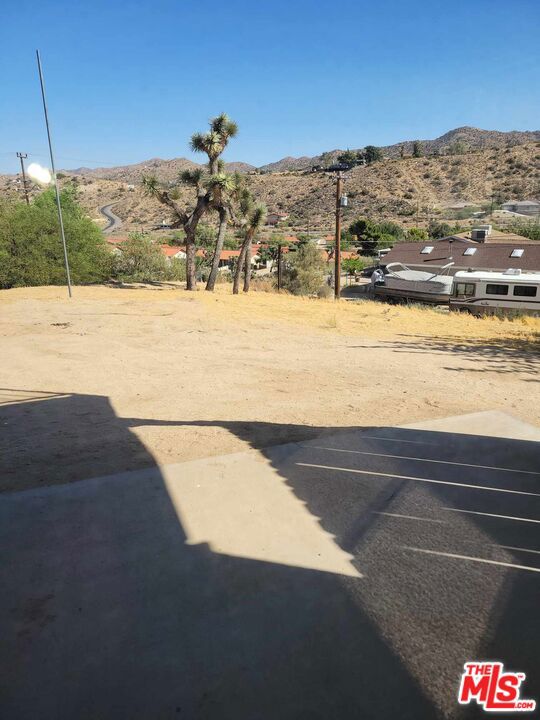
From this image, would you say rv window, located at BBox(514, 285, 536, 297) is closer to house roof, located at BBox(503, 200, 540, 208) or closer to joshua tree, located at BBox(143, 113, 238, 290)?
joshua tree, located at BBox(143, 113, 238, 290)

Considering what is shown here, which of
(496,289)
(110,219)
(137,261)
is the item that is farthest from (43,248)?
(110,219)

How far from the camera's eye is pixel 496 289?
81.8 ft

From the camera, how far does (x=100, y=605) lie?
3.56m

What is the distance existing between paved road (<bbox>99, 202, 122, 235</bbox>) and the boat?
53626mm

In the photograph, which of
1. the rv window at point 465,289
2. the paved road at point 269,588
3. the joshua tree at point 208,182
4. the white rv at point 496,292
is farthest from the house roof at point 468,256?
the paved road at point 269,588

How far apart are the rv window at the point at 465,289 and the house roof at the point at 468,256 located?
766 centimetres

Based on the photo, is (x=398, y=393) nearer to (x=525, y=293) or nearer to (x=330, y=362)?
(x=330, y=362)

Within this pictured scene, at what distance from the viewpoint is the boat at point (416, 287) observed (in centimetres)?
2936

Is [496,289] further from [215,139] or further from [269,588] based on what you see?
[269,588]

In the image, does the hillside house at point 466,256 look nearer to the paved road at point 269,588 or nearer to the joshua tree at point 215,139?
the joshua tree at point 215,139

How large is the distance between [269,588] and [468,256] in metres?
36.1

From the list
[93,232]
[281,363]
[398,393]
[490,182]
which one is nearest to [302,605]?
[398,393]

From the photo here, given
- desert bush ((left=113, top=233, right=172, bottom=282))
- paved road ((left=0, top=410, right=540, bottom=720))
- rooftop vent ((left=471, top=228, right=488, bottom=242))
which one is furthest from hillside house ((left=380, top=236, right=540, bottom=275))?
paved road ((left=0, top=410, right=540, bottom=720))

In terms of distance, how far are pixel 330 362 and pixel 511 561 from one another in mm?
7767
